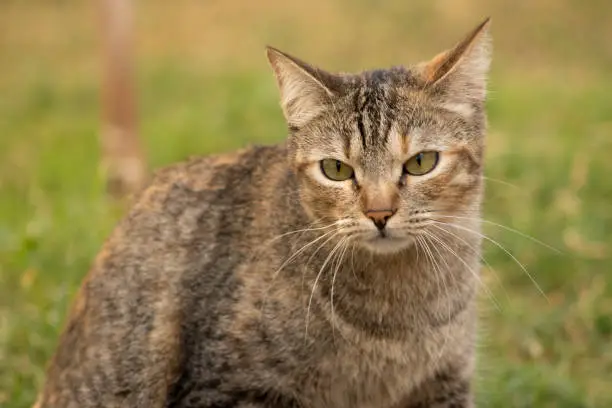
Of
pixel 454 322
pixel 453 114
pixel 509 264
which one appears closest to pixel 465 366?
pixel 454 322

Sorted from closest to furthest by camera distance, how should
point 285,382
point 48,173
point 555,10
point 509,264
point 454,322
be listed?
point 285,382 < point 454,322 < point 509,264 < point 48,173 < point 555,10

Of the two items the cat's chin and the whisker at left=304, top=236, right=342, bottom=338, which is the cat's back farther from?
the cat's chin

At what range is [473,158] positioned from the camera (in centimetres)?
295

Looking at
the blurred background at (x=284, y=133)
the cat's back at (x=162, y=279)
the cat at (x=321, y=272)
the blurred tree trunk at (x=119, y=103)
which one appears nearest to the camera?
the cat at (x=321, y=272)

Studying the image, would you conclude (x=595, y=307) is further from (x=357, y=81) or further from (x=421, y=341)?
(x=357, y=81)

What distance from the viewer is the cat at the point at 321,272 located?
9.38ft

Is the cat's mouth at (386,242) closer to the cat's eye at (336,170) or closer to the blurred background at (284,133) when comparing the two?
the cat's eye at (336,170)

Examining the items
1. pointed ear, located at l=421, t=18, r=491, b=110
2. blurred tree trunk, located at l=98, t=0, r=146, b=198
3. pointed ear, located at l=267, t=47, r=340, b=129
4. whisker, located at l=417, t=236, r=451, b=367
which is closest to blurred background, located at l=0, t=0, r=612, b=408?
blurred tree trunk, located at l=98, t=0, r=146, b=198

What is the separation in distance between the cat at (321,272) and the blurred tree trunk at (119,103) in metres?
3.07

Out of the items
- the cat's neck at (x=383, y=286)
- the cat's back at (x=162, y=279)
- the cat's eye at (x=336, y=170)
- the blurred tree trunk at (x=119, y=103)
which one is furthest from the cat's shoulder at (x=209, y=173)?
the blurred tree trunk at (x=119, y=103)

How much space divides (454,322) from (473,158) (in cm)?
59

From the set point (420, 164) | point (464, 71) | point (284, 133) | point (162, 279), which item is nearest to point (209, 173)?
point (162, 279)

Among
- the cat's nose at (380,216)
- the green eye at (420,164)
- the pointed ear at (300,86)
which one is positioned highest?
the pointed ear at (300,86)

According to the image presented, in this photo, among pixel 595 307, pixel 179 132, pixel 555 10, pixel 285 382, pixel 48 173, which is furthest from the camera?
pixel 555 10
